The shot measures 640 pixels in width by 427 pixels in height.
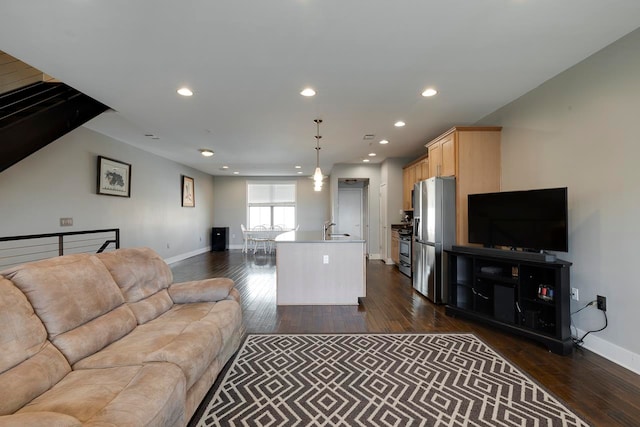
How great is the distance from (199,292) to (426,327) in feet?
7.87

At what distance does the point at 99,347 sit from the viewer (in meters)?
1.64

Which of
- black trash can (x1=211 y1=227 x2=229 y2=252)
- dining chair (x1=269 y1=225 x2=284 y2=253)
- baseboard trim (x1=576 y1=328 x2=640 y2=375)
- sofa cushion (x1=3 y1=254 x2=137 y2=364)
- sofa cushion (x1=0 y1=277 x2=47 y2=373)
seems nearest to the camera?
sofa cushion (x1=0 y1=277 x2=47 y2=373)

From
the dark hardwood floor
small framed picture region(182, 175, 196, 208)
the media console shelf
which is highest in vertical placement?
small framed picture region(182, 175, 196, 208)

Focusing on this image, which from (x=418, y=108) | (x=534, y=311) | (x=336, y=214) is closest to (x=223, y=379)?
(x=534, y=311)

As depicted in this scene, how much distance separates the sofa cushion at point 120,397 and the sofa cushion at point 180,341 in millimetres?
81

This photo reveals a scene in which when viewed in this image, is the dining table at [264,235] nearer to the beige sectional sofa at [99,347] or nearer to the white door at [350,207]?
the white door at [350,207]

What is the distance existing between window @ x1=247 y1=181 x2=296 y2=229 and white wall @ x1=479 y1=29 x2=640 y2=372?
7.58m

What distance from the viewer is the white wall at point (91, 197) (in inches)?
142

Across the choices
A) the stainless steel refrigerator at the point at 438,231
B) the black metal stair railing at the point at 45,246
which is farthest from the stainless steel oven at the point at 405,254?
the black metal stair railing at the point at 45,246

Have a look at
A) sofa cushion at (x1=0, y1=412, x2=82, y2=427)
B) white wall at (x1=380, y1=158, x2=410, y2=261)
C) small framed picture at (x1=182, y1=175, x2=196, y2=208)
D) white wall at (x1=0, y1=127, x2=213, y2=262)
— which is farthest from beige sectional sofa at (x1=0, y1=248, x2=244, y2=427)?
small framed picture at (x1=182, y1=175, x2=196, y2=208)

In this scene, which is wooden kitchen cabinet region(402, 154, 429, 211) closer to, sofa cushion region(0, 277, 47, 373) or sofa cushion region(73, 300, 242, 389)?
sofa cushion region(73, 300, 242, 389)

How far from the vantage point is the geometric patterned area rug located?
172 centimetres

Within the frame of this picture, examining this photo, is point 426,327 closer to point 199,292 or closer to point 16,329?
point 199,292

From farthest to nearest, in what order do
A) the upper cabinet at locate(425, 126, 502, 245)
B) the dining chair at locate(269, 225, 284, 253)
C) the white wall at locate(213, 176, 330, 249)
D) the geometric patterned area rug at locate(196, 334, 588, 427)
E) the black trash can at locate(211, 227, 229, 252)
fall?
the white wall at locate(213, 176, 330, 249)
the dining chair at locate(269, 225, 284, 253)
the black trash can at locate(211, 227, 229, 252)
the upper cabinet at locate(425, 126, 502, 245)
the geometric patterned area rug at locate(196, 334, 588, 427)
